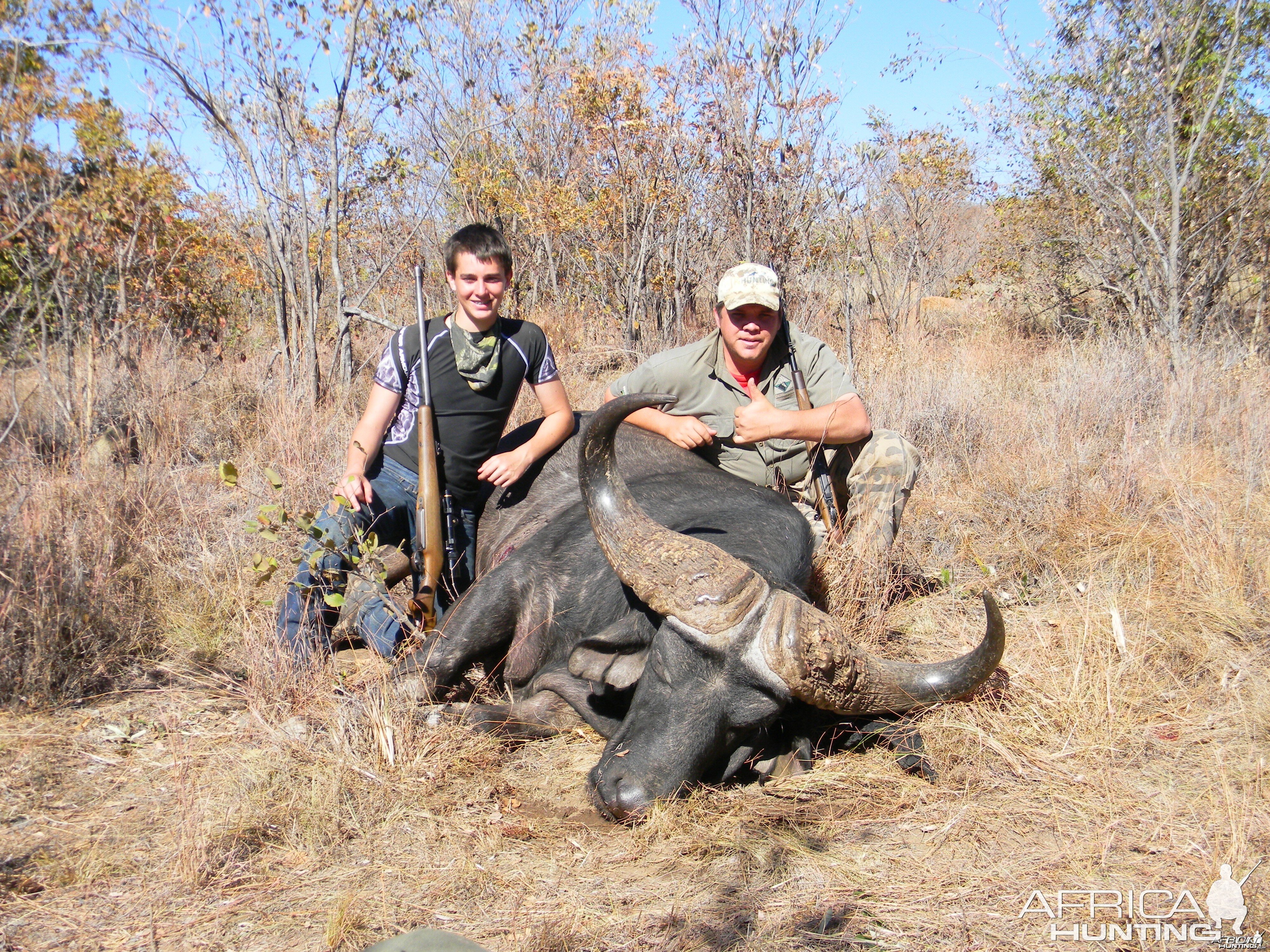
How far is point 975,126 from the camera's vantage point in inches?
419

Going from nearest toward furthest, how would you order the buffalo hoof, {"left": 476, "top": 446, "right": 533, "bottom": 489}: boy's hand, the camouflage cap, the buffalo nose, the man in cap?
the buffalo nose < the buffalo hoof < the camouflage cap < {"left": 476, "top": 446, "right": 533, "bottom": 489}: boy's hand < the man in cap

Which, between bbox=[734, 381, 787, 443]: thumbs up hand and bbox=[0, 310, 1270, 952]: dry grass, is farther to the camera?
bbox=[734, 381, 787, 443]: thumbs up hand

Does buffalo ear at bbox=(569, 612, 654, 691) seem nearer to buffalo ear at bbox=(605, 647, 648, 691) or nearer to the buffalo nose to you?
buffalo ear at bbox=(605, 647, 648, 691)

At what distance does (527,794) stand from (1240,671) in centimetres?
275

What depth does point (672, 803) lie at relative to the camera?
8.70 feet

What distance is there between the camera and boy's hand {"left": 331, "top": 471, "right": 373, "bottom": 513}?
369 cm

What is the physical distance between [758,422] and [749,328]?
0.50m

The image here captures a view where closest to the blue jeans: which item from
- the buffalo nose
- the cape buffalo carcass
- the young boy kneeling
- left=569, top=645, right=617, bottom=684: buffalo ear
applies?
the young boy kneeling

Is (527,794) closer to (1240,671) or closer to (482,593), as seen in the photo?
(482,593)

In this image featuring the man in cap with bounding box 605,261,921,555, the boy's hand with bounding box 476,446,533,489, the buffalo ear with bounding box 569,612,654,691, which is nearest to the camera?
the buffalo ear with bounding box 569,612,654,691

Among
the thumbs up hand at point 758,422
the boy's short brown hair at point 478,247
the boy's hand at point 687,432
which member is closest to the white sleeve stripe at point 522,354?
the boy's short brown hair at point 478,247

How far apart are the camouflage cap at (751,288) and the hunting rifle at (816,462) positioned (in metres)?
0.26

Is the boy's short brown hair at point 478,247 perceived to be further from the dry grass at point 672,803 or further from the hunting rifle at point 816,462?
the dry grass at point 672,803

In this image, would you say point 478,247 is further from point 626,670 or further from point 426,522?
point 626,670
